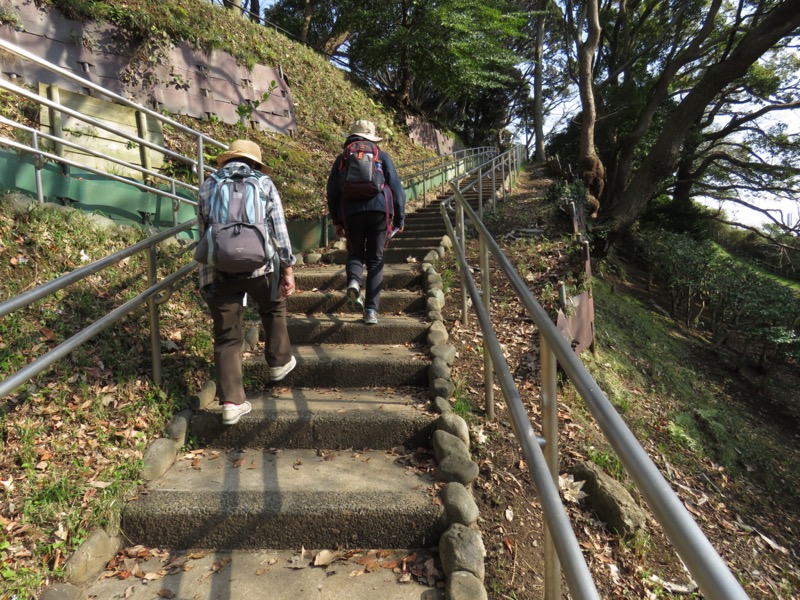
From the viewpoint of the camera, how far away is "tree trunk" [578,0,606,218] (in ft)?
31.3

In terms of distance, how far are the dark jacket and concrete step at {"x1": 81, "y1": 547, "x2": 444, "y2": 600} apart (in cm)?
251

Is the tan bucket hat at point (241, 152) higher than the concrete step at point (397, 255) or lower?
higher

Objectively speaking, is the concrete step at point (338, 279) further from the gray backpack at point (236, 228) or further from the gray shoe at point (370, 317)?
the gray backpack at point (236, 228)

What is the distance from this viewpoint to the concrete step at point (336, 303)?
432 centimetres

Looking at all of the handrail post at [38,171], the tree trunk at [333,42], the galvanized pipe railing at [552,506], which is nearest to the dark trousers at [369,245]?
the galvanized pipe railing at [552,506]

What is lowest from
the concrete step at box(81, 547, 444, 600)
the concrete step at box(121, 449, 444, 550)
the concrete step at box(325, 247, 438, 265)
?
the concrete step at box(81, 547, 444, 600)

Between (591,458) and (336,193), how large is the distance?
Result: 9.20 ft

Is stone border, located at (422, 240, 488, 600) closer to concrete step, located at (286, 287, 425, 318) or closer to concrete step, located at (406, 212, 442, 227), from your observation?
concrete step, located at (286, 287, 425, 318)

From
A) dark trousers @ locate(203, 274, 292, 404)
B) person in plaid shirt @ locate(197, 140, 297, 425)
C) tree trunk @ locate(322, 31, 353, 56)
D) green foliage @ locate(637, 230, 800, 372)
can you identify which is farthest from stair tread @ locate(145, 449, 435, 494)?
tree trunk @ locate(322, 31, 353, 56)

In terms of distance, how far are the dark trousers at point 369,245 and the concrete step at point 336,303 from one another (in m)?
0.43

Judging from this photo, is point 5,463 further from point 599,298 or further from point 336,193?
point 599,298

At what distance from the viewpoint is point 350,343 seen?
387 centimetres

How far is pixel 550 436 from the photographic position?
1642mm

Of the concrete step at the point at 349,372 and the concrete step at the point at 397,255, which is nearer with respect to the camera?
the concrete step at the point at 349,372
